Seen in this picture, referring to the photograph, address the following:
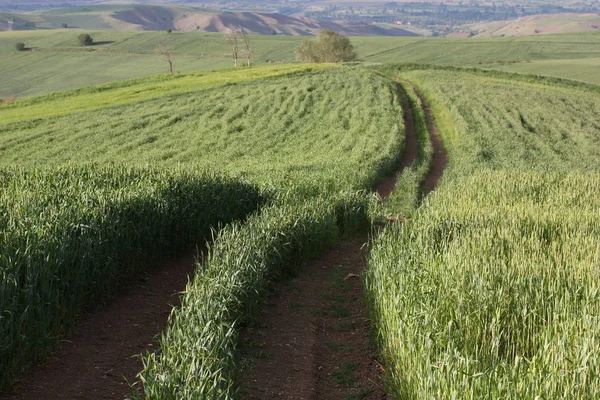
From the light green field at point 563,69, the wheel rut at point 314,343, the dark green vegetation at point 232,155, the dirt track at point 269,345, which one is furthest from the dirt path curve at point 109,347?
the light green field at point 563,69

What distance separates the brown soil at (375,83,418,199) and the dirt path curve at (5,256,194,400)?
11.6 metres

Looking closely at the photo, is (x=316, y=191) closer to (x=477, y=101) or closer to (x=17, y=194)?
(x=17, y=194)

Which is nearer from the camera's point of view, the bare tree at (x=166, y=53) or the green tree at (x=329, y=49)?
the bare tree at (x=166, y=53)

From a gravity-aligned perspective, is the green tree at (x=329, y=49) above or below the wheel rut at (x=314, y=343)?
below

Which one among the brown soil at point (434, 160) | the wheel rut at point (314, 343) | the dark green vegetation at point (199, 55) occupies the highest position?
the wheel rut at point (314, 343)

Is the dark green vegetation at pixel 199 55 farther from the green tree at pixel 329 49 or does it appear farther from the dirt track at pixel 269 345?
the dirt track at pixel 269 345

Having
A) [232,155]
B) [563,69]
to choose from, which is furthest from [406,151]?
[563,69]

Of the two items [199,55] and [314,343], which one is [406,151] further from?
[199,55]

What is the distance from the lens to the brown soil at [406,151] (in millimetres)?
22659

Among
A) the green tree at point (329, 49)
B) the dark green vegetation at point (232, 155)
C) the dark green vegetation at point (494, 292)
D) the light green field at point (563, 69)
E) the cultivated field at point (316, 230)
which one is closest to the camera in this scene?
the dark green vegetation at point (494, 292)

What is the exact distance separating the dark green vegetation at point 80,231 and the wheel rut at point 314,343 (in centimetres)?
227

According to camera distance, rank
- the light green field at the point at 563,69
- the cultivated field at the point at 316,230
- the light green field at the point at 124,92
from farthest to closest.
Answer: the light green field at the point at 563,69 < the light green field at the point at 124,92 < the cultivated field at the point at 316,230

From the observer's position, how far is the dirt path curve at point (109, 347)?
7371 mm

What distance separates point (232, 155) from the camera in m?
28.9
